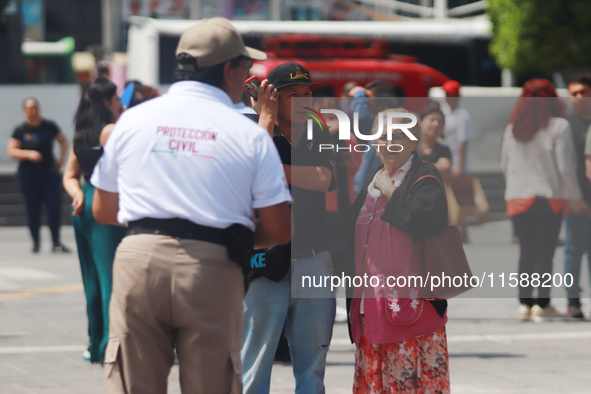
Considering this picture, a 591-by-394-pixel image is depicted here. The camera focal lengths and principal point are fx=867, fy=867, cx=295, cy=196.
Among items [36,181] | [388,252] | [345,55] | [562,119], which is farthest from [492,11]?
[388,252]

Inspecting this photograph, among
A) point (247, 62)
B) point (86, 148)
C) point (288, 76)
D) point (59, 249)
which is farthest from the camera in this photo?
point (59, 249)

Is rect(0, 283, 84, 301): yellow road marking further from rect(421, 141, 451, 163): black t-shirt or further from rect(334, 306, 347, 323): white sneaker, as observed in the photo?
rect(421, 141, 451, 163): black t-shirt

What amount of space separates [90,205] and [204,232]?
281cm

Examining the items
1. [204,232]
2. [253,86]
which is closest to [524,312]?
[253,86]

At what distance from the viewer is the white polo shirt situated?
287 cm

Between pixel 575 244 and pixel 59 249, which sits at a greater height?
pixel 575 244

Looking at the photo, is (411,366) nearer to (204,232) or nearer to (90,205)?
(204,232)

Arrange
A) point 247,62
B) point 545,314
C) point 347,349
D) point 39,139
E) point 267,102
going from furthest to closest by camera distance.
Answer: point 39,139, point 545,314, point 347,349, point 267,102, point 247,62

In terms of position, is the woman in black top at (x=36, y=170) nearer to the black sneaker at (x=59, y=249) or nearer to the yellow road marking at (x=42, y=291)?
the black sneaker at (x=59, y=249)

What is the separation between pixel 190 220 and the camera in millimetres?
2869

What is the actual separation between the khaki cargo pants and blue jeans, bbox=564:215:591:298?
512 centimetres

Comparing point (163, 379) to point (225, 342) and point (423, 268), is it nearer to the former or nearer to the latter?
point (225, 342)

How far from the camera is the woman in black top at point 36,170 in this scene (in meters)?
11.9

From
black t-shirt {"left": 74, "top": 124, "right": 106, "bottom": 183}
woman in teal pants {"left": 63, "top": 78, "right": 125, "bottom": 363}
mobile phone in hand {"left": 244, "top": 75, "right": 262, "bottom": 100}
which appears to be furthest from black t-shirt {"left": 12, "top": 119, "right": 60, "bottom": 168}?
mobile phone in hand {"left": 244, "top": 75, "right": 262, "bottom": 100}
